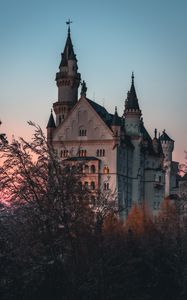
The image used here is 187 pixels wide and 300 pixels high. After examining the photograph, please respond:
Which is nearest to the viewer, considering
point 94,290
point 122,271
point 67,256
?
point 67,256

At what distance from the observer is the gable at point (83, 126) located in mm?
114062

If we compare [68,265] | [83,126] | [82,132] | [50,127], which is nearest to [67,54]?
[50,127]

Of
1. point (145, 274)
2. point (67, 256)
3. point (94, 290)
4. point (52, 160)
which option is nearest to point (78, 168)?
point (52, 160)

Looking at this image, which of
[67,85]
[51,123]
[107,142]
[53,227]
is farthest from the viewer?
[67,85]

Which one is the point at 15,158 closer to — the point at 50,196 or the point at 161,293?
the point at 50,196

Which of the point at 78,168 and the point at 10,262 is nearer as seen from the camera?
the point at 78,168

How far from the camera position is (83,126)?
11519cm

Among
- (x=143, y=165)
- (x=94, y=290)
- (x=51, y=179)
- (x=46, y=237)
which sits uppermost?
(x=143, y=165)

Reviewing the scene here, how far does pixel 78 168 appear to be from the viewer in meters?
33.4

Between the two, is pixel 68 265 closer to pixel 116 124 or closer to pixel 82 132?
pixel 116 124

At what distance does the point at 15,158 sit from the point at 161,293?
21.3 meters

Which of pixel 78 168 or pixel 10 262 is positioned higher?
pixel 78 168

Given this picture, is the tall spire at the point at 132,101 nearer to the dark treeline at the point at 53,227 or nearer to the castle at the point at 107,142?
the castle at the point at 107,142

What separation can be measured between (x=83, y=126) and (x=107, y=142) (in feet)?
16.1
